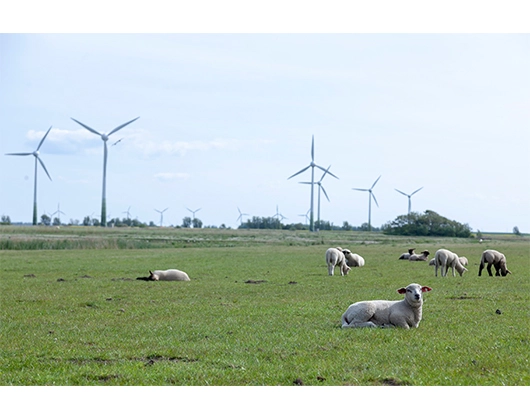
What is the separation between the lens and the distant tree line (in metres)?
139

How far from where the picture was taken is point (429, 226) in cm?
14088

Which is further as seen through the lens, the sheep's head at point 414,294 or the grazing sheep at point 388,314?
the grazing sheep at point 388,314

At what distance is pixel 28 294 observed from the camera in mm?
20359

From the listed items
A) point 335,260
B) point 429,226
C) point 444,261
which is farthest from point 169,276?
point 429,226

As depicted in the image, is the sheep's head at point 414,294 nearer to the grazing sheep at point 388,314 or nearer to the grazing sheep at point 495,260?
the grazing sheep at point 388,314

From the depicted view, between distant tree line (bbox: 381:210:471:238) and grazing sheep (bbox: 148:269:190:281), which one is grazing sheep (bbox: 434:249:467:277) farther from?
distant tree line (bbox: 381:210:471:238)

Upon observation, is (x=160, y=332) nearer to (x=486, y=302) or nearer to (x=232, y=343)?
(x=232, y=343)

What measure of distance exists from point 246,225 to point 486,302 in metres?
170

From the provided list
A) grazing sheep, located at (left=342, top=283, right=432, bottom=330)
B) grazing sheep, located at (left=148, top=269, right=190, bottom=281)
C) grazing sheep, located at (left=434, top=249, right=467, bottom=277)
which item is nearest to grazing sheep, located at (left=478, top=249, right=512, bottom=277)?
grazing sheep, located at (left=434, top=249, right=467, bottom=277)

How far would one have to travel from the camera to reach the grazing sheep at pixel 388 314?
12977mm

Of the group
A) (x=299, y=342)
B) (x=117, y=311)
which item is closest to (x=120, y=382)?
(x=299, y=342)

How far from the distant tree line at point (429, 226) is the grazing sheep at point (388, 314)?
128 m

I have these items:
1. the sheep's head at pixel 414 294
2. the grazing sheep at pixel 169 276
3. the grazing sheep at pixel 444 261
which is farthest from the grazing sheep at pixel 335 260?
the sheep's head at pixel 414 294

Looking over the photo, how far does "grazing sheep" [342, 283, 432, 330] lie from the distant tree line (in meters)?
128
